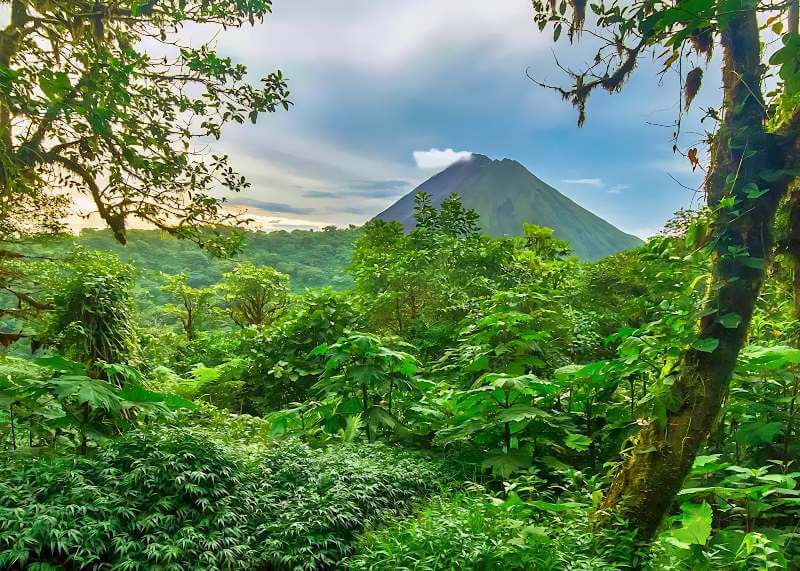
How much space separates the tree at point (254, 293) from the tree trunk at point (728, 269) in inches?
539

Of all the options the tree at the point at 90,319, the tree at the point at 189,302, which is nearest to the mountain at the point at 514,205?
the tree at the point at 189,302

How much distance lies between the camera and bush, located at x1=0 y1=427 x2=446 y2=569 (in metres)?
2.35

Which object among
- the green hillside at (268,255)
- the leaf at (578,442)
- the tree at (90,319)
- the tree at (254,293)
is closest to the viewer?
the leaf at (578,442)

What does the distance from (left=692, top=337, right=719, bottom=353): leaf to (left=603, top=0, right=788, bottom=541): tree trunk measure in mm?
56

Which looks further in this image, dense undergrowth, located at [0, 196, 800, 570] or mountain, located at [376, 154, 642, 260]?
mountain, located at [376, 154, 642, 260]

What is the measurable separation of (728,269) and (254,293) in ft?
49.2

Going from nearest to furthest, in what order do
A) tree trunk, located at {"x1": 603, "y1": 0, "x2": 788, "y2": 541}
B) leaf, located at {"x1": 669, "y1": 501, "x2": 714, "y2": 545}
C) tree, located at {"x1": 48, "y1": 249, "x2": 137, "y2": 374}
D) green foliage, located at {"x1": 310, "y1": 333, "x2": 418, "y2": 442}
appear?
leaf, located at {"x1": 669, "y1": 501, "x2": 714, "y2": 545}
tree trunk, located at {"x1": 603, "y1": 0, "x2": 788, "y2": 541}
green foliage, located at {"x1": 310, "y1": 333, "x2": 418, "y2": 442}
tree, located at {"x1": 48, "y1": 249, "x2": 137, "y2": 374}

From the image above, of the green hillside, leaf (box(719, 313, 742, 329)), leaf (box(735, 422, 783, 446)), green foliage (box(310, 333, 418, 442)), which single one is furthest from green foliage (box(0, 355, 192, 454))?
the green hillside

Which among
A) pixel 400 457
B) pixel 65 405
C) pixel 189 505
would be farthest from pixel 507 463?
pixel 65 405

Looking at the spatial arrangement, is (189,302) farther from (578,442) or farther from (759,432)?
(759,432)

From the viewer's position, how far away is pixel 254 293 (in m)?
16.0

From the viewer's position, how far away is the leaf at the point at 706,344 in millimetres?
2484

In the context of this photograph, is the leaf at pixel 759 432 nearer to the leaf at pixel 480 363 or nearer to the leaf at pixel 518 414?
the leaf at pixel 518 414

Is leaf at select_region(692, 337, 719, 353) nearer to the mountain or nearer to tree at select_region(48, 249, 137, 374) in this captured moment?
tree at select_region(48, 249, 137, 374)
